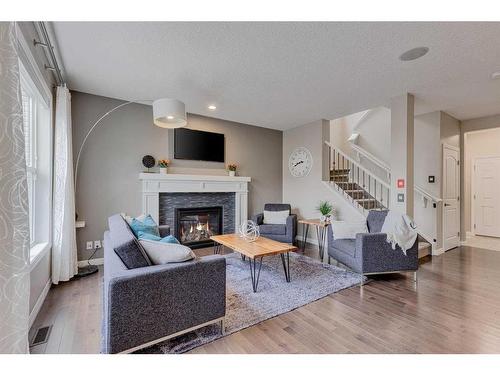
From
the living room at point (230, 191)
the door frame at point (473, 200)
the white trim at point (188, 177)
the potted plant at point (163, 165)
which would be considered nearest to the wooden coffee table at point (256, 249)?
the living room at point (230, 191)

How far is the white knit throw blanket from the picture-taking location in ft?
9.45

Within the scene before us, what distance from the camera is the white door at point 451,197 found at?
448 centimetres

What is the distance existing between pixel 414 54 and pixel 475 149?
509 centimetres

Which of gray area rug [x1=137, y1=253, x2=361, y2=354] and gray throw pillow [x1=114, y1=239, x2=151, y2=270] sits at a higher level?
gray throw pillow [x1=114, y1=239, x2=151, y2=270]

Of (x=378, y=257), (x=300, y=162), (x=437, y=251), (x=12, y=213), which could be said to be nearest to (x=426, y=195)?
(x=437, y=251)

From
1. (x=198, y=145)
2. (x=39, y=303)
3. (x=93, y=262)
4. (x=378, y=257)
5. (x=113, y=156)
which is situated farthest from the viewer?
(x=198, y=145)

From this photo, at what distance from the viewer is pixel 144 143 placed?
4.09 metres

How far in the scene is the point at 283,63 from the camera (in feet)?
8.82

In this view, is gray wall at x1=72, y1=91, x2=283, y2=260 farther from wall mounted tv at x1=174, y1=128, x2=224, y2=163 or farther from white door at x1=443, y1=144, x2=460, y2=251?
white door at x1=443, y1=144, x2=460, y2=251

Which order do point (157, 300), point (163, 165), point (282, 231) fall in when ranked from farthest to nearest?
point (282, 231), point (163, 165), point (157, 300)

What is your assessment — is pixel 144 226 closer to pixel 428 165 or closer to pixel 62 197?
pixel 62 197

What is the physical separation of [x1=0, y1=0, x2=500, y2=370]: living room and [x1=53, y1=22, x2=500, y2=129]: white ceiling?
2 cm

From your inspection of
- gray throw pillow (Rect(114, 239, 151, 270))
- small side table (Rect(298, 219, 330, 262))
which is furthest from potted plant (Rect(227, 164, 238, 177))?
gray throw pillow (Rect(114, 239, 151, 270))

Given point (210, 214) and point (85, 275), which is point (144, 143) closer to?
point (210, 214)
